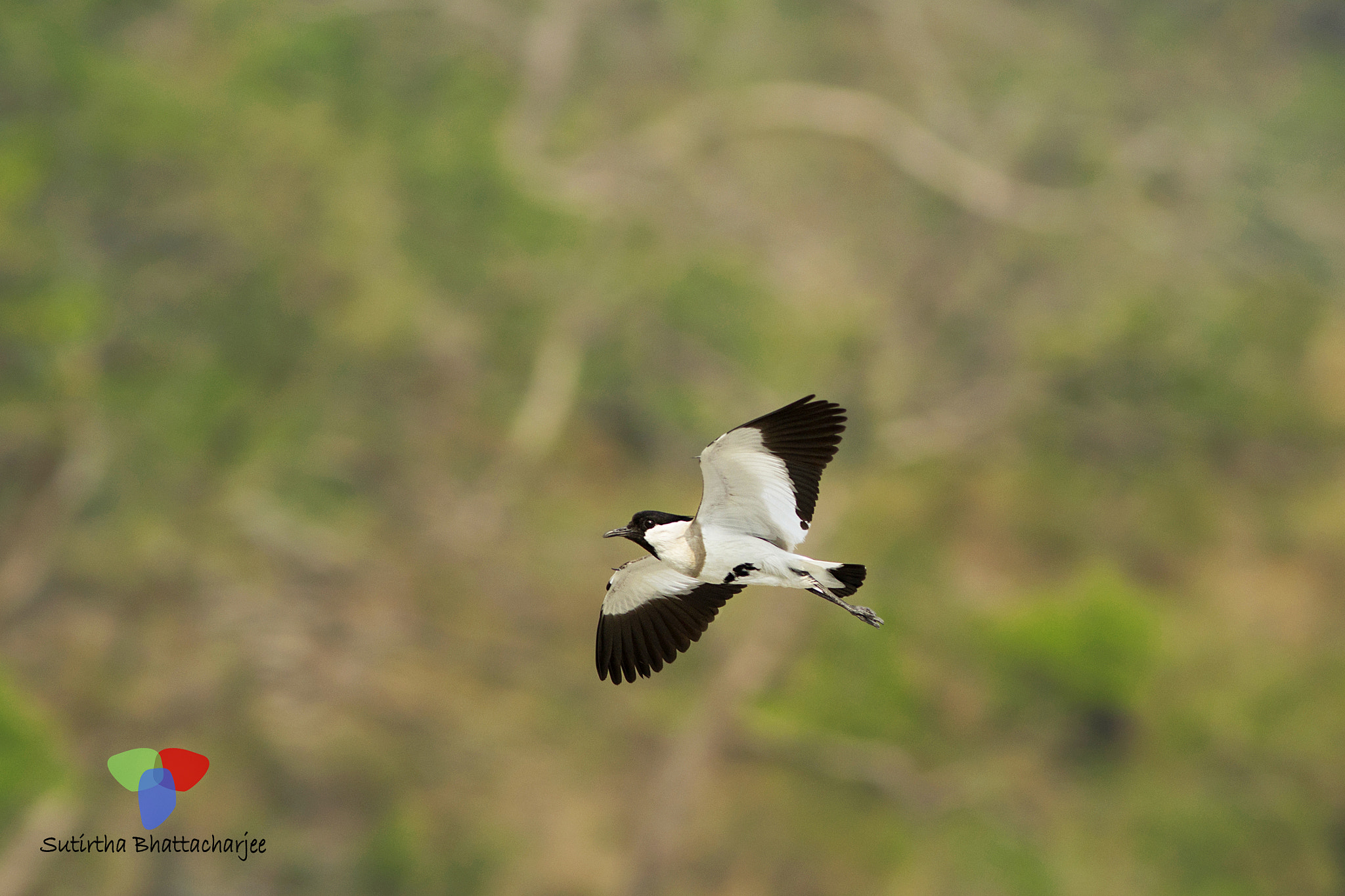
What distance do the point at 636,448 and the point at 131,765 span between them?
7.26m

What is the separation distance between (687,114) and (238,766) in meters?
11.3

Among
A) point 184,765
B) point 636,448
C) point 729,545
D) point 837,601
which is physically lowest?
point 837,601

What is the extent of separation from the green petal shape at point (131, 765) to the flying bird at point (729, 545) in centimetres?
1078

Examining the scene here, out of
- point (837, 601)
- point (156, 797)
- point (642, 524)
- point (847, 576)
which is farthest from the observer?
point (156, 797)

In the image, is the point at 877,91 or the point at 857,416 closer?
the point at 857,416

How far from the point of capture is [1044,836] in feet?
52.6

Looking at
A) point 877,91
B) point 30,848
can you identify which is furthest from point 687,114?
point 30,848

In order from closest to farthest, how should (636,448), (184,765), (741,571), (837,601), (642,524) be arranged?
(837,601)
(741,571)
(642,524)
(184,765)
(636,448)

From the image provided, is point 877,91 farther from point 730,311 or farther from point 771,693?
point 771,693

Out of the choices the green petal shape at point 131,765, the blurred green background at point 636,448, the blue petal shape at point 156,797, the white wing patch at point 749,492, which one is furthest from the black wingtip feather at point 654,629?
the blue petal shape at point 156,797

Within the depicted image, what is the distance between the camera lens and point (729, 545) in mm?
5652

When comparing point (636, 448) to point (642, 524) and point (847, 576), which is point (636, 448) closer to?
point (642, 524)

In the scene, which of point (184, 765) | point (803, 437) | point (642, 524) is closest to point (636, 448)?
point (184, 765)

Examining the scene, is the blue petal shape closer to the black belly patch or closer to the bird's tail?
the black belly patch
